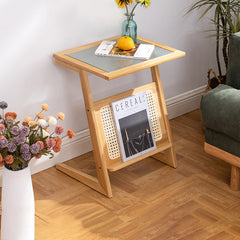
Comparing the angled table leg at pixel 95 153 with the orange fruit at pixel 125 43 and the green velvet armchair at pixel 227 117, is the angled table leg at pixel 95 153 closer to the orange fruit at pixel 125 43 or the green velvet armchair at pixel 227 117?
the orange fruit at pixel 125 43

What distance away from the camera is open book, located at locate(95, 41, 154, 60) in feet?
8.56

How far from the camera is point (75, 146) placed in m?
3.07

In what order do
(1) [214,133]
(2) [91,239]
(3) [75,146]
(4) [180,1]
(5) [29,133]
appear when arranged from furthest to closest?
(4) [180,1] < (3) [75,146] < (1) [214,133] < (2) [91,239] < (5) [29,133]

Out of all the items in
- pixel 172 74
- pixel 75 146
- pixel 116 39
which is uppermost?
pixel 116 39

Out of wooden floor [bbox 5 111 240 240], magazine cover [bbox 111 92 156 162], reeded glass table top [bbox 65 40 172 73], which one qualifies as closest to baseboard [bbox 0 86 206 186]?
wooden floor [bbox 5 111 240 240]

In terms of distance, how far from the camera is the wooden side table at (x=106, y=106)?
2525 millimetres

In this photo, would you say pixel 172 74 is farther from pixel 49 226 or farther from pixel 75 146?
pixel 49 226

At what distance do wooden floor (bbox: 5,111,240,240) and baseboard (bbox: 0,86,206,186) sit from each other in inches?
1.7

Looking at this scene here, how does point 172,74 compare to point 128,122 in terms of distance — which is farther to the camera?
point 172,74

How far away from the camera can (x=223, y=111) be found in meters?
2.42

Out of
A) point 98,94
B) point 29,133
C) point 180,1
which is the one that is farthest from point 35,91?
point 180,1

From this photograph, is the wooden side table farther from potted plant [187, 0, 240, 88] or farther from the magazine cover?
potted plant [187, 0, 240, 88]

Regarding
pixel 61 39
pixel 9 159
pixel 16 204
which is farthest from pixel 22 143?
pixel 61 39

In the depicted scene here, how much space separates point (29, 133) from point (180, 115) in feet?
5.50
